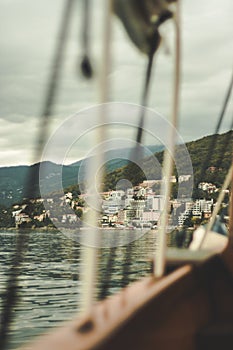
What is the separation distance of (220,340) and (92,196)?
588mm

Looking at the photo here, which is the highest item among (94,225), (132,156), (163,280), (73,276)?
(132,156)

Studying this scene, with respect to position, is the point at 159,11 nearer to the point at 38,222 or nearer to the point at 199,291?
the point at 199,291

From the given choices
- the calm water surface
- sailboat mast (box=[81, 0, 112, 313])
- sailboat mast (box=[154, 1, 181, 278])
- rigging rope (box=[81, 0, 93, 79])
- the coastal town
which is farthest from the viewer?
the coastal town

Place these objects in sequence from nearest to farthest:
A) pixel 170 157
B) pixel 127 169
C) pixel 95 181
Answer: pixel 95 181
pixel 170 157
pixel 127 169

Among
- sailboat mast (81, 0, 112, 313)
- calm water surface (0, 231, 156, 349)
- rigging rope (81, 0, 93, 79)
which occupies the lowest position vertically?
calm water surface (0, 231, 156, 349)

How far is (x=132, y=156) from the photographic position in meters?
3.29

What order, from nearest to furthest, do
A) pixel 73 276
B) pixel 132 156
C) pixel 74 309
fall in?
pixel 132 156, pixel 74 309, pixel 73 276

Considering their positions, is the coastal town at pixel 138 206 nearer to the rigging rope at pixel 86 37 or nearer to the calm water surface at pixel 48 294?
the calm water surface at pixel 48 294

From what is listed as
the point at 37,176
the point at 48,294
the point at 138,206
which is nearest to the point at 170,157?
the point at 37,176

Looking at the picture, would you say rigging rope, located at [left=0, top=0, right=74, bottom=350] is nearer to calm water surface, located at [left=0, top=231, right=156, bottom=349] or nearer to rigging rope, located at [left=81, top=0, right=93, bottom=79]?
rigging rope, located at [left=81, top=0, right=93, bottom=79]

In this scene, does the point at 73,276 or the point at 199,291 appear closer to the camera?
the point at 199,291

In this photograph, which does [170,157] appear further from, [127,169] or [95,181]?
[127,169]

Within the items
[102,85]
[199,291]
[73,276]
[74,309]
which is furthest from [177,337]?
Answer: [73,276]

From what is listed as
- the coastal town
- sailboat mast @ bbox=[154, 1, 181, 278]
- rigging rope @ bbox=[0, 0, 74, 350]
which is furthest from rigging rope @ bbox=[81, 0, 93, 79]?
the coastal town
